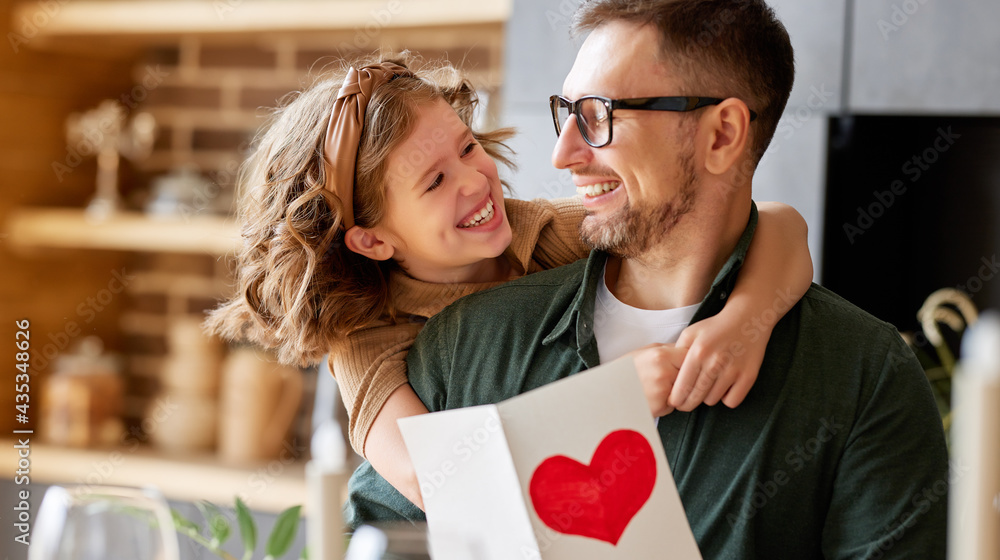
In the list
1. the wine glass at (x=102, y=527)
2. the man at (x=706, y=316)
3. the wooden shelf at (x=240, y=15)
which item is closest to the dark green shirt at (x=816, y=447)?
the man at (x=706, y=316)

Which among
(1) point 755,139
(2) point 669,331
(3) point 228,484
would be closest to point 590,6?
A: (1) point 755,139

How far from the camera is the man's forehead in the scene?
118 cm

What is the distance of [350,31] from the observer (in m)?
2.39

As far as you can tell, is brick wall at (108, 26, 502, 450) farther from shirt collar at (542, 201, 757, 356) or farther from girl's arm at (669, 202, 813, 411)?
girl's arm at (669, 202, 813, 411)

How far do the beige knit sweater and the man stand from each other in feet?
0.16

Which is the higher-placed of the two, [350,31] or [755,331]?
[350,31]

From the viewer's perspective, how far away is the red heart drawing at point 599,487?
0.73 meters

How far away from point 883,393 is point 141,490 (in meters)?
0.81

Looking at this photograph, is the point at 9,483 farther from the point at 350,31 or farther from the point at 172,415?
the point at 350,31

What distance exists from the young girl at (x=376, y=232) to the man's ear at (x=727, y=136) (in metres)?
0.10

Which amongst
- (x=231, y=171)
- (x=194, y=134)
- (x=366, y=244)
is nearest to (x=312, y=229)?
(x=366, y=244)

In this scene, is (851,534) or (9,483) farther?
(9,483)

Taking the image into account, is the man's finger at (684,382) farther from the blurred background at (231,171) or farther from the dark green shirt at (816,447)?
the blurred background at (231,171)

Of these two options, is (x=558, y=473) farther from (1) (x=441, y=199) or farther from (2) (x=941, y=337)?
(2) (x=941, y=337)
